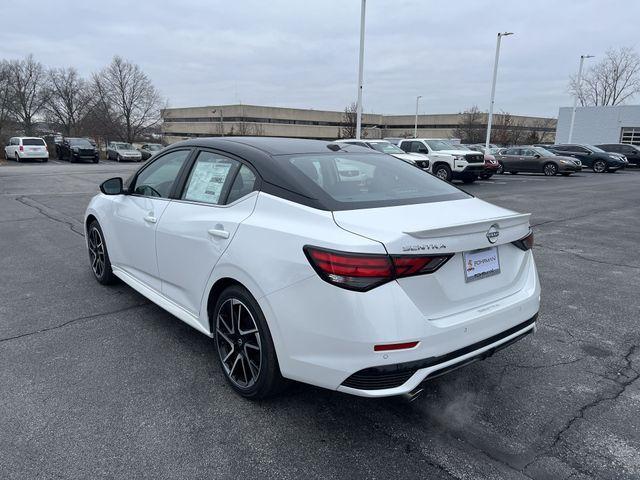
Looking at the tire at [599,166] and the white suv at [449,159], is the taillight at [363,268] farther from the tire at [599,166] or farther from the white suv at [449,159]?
the tire at [599,166]

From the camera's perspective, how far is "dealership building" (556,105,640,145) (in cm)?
4575

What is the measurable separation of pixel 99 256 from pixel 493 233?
4159mm

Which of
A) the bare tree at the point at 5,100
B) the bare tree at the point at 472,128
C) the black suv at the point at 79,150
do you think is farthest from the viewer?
the bare tree at the point at 472,128

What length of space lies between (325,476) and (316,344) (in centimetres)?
64

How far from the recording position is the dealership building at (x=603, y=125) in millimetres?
45750

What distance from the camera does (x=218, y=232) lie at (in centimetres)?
291

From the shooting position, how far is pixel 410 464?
2357 mm

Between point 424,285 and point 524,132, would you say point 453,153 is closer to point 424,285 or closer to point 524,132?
point 424,285

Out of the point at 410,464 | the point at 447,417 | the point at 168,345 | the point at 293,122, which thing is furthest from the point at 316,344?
the point at 293,122

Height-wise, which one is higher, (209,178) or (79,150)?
(209,178)

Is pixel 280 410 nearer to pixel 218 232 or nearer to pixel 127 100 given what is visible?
pixel 218 232

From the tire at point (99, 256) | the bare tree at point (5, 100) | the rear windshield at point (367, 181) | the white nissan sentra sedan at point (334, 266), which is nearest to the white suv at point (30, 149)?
the bare tree at point (5, 100)

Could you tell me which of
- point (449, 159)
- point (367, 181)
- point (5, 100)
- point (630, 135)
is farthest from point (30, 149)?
point (630, 135)

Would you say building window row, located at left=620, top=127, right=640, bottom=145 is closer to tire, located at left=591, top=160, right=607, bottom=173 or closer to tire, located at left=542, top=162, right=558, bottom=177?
tire, located at left=591, top=160, right=607, bottom=173
